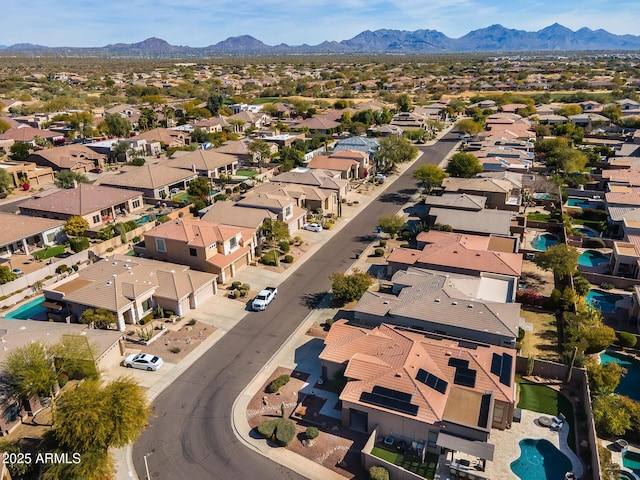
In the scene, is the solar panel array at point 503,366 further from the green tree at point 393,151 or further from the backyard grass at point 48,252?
the green tree at point 393,151

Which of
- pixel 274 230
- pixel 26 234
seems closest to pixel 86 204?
pixel 26 234

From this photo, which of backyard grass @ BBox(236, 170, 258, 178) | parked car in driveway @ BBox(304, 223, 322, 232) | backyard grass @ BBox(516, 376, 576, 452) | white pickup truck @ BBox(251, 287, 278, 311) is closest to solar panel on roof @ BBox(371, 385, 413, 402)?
backyard grass @ BBox(516, 376, 576, 452)

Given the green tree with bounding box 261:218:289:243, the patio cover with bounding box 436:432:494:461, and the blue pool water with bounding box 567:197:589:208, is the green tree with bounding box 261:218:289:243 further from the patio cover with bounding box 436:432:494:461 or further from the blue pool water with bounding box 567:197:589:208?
the blue pool water with bounding box 567:197:589:208

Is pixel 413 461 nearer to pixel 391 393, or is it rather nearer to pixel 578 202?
pixel 391 393

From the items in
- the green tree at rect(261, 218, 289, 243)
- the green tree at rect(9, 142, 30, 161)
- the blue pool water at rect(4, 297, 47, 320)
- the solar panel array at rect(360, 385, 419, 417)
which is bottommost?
the blue pool water at rect(4, 297, 47, 320)

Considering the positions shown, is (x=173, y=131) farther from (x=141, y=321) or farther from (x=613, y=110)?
(x=613, y=110)

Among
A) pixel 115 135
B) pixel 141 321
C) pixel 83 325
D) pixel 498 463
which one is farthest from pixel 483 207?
pixel 115 135
